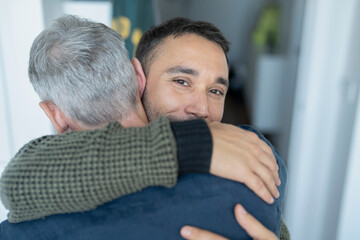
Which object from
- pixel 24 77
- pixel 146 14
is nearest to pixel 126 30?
pixel 146 14

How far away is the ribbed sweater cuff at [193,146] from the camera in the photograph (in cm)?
58

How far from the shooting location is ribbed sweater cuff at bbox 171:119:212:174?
0.58 metres

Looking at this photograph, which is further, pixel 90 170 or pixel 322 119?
pixel 322 119

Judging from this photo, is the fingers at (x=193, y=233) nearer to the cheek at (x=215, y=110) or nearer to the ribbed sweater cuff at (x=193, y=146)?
the ribbed sweater cuff at (x=193, y=146)

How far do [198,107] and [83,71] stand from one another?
1.48 ft

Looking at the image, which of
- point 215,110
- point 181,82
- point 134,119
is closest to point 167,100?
point 181,82

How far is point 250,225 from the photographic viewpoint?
63 cm

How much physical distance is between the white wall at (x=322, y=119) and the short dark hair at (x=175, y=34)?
0.93 meters

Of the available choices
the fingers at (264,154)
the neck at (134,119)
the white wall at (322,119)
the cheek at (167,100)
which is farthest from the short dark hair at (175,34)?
the white wall at (322,119)

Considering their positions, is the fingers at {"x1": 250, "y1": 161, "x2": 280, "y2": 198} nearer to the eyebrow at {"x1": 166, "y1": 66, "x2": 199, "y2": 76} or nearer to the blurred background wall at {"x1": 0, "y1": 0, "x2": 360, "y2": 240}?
the eyebrow at {"x1": 166, "y1": 66, "x2": 199, "y2": 76}

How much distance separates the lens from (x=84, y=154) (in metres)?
0.57

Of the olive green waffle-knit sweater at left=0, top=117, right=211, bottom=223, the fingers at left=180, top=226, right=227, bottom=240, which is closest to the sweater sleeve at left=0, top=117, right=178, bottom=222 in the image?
the olive green waffle-knit sweater at left=0, top=117, right=211, bottom=223

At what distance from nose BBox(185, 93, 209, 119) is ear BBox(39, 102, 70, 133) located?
0.41 metres

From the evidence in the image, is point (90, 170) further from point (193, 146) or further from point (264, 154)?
point (264, 154)
